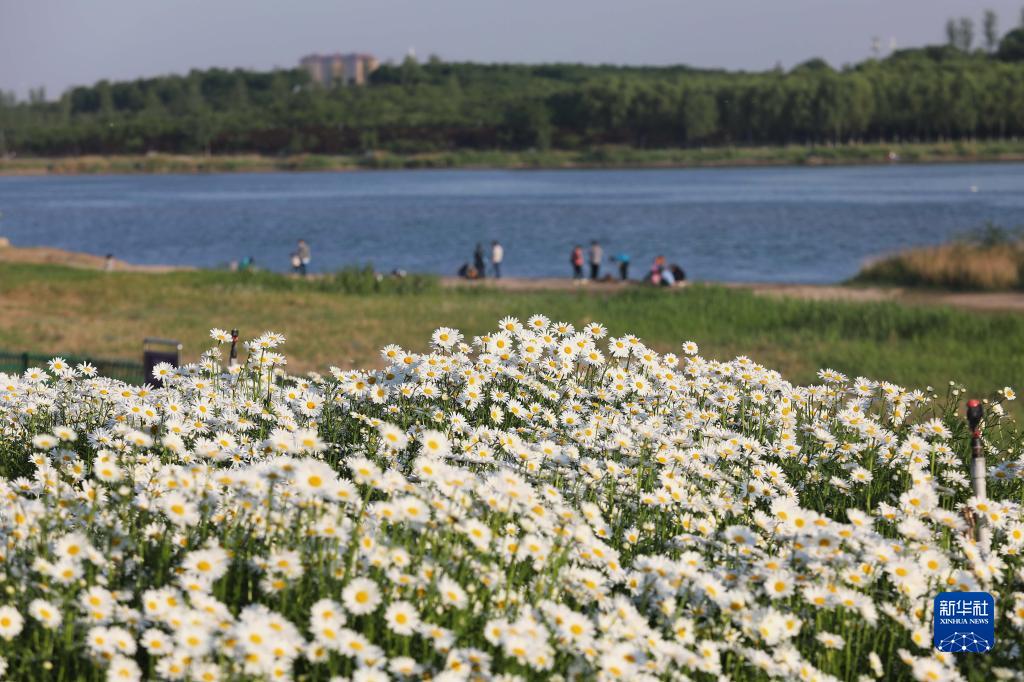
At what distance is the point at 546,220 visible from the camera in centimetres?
8212

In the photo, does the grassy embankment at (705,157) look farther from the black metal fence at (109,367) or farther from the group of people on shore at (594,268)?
the black metal fence at (109,367)

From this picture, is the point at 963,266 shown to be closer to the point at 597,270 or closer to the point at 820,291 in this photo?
the point at 820,291

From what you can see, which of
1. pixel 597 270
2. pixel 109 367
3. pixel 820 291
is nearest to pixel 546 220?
pixel 597 270

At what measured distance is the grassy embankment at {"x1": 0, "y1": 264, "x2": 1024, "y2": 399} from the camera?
19.0 meters

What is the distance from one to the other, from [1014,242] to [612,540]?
32333 millimetres

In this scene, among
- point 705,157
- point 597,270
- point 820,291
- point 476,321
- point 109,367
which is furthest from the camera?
point 705,157

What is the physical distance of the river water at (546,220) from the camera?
57344 millimetres

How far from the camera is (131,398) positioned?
5.96m

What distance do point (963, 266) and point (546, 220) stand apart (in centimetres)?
5202

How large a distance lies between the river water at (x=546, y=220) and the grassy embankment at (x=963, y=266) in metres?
9.55

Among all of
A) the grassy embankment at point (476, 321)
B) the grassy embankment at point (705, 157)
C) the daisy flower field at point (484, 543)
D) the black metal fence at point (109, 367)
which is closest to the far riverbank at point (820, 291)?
the grassy embankment at point (476, 321)

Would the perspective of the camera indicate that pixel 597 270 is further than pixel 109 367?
Yes

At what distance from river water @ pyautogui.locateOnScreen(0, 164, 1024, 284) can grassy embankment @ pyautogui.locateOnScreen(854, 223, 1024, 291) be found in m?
9.55

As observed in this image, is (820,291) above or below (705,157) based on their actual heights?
below
